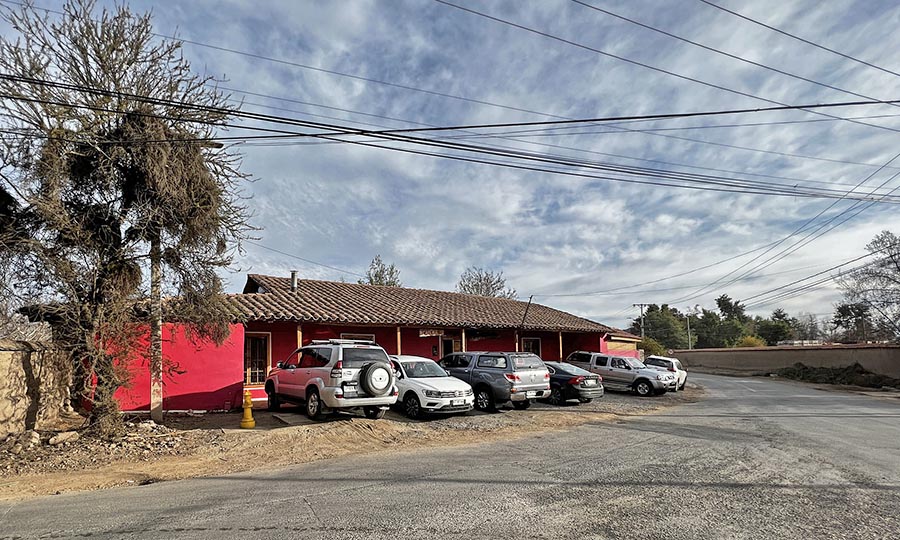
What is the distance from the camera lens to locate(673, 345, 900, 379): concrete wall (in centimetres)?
3128

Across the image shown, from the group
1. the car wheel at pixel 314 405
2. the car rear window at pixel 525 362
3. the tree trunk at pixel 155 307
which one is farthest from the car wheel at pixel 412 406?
the tree trunk at pixel 155 307

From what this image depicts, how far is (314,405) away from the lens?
13.1 meters

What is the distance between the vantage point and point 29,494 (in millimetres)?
7418

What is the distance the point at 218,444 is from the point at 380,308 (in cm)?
1096

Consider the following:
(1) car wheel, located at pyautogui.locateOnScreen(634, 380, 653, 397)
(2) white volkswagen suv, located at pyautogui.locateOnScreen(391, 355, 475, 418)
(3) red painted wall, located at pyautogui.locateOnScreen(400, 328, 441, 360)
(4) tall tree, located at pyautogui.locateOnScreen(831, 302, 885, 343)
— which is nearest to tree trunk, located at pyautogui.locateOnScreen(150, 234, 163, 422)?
(2) white volkswagen suv, located at pyautogui.locateOnScreen(391, 355, 475, 418)

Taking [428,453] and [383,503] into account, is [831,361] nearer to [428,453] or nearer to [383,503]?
[428,453]

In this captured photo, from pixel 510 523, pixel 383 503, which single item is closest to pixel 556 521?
pixel 510 523

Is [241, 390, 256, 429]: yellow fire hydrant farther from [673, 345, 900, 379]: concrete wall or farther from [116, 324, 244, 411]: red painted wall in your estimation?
[673, 345, 900, 379]: concrete wall

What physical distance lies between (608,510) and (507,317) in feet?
65.0

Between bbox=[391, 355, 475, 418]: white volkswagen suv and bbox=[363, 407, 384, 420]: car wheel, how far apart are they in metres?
0.99

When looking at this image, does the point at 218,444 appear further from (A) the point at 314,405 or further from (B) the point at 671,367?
(B) the point at 671,367

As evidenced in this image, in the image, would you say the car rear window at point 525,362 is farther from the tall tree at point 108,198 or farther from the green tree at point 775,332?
the green tree at point 775,332

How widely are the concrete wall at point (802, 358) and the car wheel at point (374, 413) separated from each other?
102 feet

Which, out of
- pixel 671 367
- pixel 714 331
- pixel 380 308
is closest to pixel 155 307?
pixel 380 308
